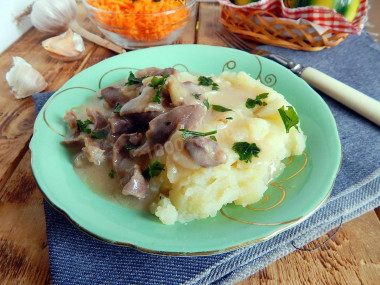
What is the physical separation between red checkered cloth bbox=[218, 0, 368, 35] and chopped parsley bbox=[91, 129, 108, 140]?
2.42 meters

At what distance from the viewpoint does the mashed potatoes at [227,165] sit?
196 cm

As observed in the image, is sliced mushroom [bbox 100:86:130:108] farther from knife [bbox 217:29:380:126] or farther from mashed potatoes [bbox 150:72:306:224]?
knife [bbox 217:29:380:126]

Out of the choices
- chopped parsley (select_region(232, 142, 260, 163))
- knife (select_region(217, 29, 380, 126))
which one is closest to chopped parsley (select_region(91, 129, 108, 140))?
chopped parsley (select_region(232, 142, 260, 163))

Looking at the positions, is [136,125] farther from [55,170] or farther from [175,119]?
[55,170]

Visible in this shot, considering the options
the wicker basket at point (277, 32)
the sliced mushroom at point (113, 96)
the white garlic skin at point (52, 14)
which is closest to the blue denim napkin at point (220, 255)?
the sliced mushroom at point (113, 96)

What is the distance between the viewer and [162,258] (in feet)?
6.29

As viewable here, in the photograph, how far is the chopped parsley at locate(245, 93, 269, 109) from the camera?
2426 mm

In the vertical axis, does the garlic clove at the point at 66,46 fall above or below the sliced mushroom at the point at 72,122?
below

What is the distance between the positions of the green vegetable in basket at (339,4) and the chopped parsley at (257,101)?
195 cm

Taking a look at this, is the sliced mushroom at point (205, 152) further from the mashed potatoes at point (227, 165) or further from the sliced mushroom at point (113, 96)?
the sliced mushroom at point (113, 96)

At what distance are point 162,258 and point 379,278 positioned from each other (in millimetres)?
1286

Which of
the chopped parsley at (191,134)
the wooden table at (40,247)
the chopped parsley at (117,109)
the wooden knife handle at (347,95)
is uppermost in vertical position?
the chopped parsley at (191,134)

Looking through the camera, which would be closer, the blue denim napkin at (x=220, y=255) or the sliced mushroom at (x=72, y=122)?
the blue denim napkin at (x=220, y=255)

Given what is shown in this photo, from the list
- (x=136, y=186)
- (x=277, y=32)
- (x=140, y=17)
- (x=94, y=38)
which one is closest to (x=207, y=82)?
(x=136, y=186)
